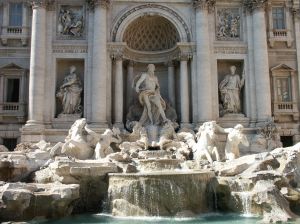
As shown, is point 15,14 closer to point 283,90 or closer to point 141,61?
point 141,61

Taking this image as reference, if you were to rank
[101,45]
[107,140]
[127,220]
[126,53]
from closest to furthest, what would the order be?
[127,220] → [107,140] → [101,45] → [126,53]

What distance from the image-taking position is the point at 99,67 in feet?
77.0

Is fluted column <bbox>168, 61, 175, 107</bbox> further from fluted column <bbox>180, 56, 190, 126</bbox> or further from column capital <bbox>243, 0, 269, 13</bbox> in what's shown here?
column capital <bbox>243, 0, 269, 13</bbox>

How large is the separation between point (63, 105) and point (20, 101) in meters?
2.84

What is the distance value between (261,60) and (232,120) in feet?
13.6

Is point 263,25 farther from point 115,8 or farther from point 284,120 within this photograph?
point 115,8

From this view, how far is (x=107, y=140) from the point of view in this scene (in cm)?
1992

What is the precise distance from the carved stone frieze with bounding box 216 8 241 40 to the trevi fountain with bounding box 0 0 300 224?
0.07m

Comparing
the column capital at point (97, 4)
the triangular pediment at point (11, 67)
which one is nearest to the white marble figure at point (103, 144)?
the triangular pediment at point (11, 67)

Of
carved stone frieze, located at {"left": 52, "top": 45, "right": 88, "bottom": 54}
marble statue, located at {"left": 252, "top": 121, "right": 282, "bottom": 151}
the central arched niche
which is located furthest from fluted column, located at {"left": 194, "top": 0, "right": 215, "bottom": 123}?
carved stone frieze, located at {"left": 52, "top": 45, "right": 88, "bottom": 54}

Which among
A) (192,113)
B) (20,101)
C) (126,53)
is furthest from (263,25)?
(20,101)

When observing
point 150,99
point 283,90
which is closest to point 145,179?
point 150,99

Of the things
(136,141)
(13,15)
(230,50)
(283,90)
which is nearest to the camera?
(136,141)

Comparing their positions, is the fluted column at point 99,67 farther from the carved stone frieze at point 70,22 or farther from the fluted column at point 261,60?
the fluted column at point 261,60
